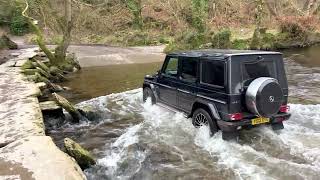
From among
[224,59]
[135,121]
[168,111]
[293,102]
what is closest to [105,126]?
[135,121]

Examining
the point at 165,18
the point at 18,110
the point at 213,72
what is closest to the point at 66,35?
the point at 18,110

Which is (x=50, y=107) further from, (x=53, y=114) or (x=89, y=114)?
(x=89, y=114)

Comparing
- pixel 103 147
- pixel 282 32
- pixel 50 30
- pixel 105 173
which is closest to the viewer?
pixel 105 173

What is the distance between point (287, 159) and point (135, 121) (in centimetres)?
450

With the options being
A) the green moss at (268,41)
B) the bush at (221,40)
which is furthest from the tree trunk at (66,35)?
the green moss at (268,41)

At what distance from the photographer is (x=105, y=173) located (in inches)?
294

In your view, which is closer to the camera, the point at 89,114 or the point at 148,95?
the point at 89,114

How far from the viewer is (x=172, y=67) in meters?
10.7

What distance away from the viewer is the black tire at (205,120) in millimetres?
Result: 8602

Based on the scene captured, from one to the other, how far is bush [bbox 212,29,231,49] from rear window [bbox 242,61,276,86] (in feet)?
64.3

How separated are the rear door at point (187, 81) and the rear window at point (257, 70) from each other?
129cm

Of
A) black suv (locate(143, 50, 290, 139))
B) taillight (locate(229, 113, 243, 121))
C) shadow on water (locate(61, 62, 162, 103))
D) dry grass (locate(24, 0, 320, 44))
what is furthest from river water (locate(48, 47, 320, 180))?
dry grass (locate(24, 0, 320, 44))

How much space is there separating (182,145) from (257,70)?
2254 mm

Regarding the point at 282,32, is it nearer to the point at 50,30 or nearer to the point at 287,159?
the point at 50,30
